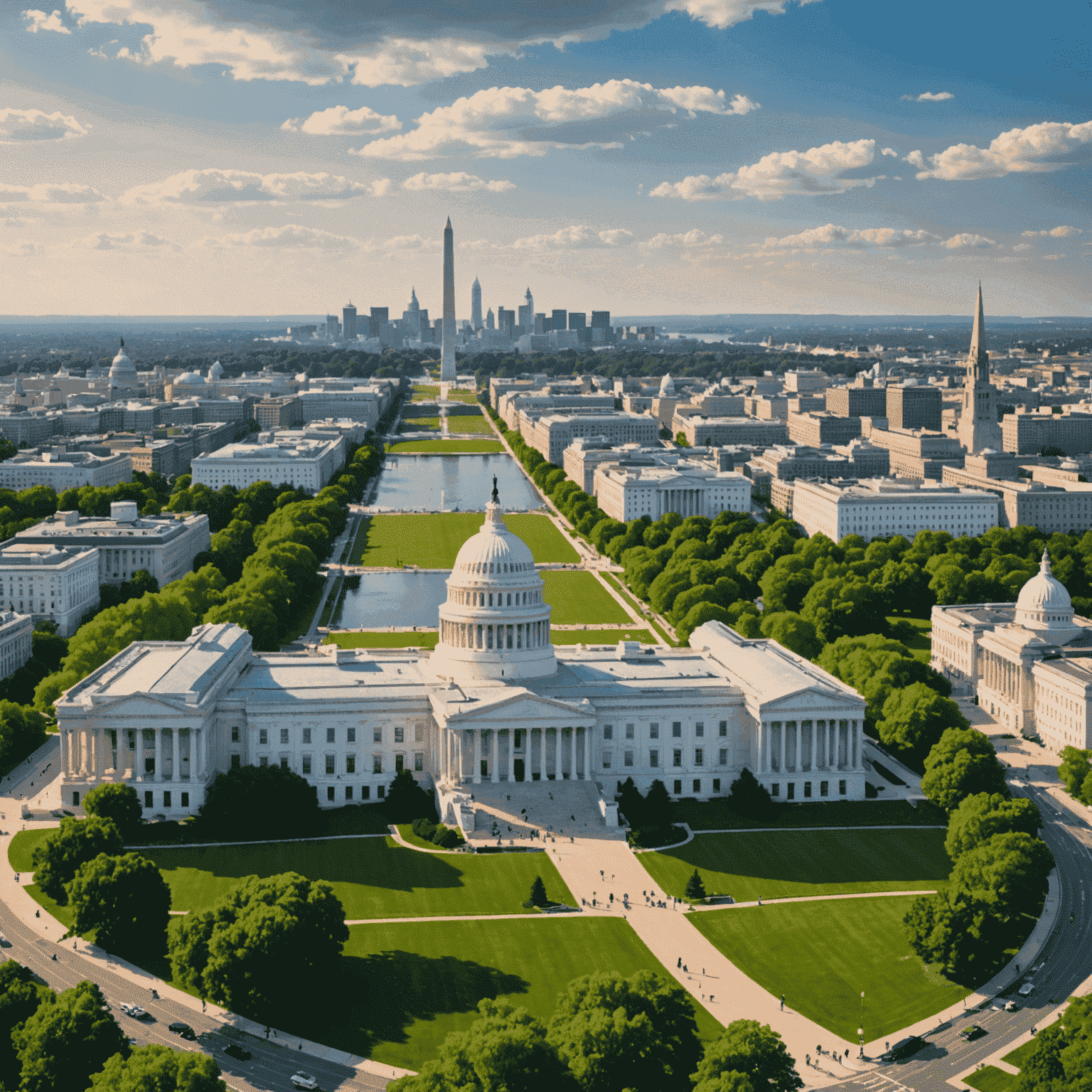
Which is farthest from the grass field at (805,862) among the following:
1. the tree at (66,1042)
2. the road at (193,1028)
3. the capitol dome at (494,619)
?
the tree at (66,1042)

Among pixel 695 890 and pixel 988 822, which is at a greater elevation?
pixel 988 822

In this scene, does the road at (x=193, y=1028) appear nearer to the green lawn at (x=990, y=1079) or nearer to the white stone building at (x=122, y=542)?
the green lawn at (x=990, y=1079)

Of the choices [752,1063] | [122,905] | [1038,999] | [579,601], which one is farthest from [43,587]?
[752,1063]

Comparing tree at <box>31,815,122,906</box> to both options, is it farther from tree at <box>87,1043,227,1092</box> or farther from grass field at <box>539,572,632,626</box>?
grass field at <box>539,572,632,626</box>

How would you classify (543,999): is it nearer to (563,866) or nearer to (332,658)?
(563,866)

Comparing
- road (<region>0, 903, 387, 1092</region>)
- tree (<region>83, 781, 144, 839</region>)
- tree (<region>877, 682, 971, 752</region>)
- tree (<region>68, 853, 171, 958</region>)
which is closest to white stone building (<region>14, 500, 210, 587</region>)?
tree (<region>83, 781, 144, 839</region>)

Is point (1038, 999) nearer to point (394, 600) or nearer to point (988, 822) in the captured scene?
point (988, 822)

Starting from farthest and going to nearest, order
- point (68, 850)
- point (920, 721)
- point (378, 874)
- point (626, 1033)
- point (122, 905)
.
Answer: point (920, 721) < point (378, 874) < point (68, 850) < point (122, 905) < point (626, 1033)
